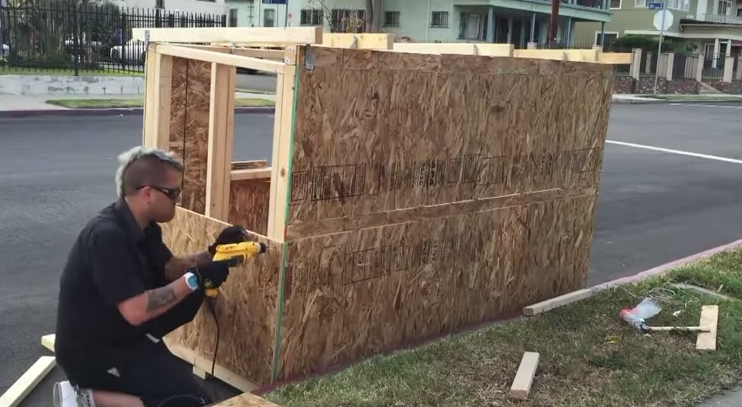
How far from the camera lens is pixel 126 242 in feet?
11.0

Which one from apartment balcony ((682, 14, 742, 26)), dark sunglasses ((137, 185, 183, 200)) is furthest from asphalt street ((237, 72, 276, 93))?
apartment balcony ((682, 14, 742, 26))

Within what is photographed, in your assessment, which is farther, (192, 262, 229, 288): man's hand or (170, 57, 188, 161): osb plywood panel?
(170, 57, 188, 161): osb plywood panel

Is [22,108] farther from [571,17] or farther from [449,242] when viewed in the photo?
[571,17]

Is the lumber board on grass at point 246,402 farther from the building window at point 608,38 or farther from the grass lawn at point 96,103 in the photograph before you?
the building window at point 608,38

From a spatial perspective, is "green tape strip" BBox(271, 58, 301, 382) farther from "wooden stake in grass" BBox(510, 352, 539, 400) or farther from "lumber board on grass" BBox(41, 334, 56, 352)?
"lumber board on grass" BBox(41, 334, 56, 352)

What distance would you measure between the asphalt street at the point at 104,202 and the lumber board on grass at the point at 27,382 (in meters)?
0.05

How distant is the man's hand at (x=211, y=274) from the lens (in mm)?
3537

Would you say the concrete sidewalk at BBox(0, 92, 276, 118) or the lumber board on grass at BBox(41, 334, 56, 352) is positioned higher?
the concrete sidewalk at BBox(0, 92, 276, 118)

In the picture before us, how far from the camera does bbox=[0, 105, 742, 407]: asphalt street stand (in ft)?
18.9

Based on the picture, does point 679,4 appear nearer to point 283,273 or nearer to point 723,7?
point 723,7

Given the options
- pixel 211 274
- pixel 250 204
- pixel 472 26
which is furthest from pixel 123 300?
pixel 472 26

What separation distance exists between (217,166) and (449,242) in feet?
5.54

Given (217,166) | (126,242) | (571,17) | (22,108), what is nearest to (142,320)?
(126,242)

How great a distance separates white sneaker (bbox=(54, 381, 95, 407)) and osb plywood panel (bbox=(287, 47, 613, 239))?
4.45 ft
